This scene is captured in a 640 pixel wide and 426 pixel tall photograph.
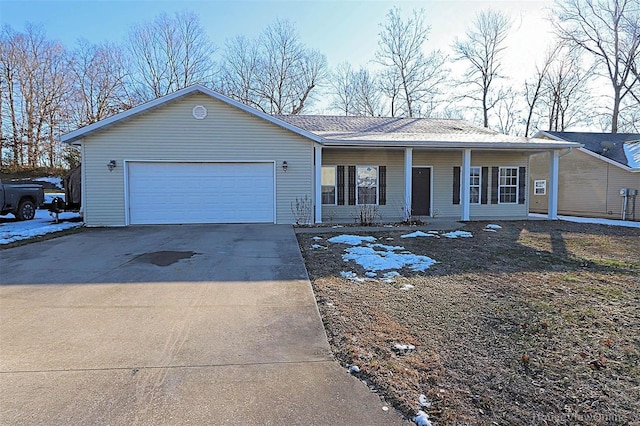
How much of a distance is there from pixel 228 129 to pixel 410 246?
6.91m

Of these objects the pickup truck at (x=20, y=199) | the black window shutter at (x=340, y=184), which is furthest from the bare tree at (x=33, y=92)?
the black window shutter at (x=340, y=184)

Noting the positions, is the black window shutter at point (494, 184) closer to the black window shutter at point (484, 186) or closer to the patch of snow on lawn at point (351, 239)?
the black window shutter at point (484, 186)

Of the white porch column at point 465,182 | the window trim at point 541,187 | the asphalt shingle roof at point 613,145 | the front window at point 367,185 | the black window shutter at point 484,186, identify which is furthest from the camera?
the window trim at point 541,187

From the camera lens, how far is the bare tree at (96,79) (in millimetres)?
27781

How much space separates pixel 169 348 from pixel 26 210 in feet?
44.3

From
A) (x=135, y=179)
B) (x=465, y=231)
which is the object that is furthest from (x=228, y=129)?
(x=465, y=231)

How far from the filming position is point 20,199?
1282 centimetres

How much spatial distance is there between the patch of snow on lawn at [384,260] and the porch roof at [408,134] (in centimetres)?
532

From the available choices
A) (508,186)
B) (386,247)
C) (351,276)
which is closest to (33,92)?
(386,247)

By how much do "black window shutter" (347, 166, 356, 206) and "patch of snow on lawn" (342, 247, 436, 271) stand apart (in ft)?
→ 20.8

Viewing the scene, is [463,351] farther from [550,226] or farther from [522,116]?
[522,116]

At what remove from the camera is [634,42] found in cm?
2423

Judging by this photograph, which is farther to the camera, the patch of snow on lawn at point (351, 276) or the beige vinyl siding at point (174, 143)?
the beige vinyl siding at point (174, 143)

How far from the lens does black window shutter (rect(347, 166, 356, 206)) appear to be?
13.7 meters
